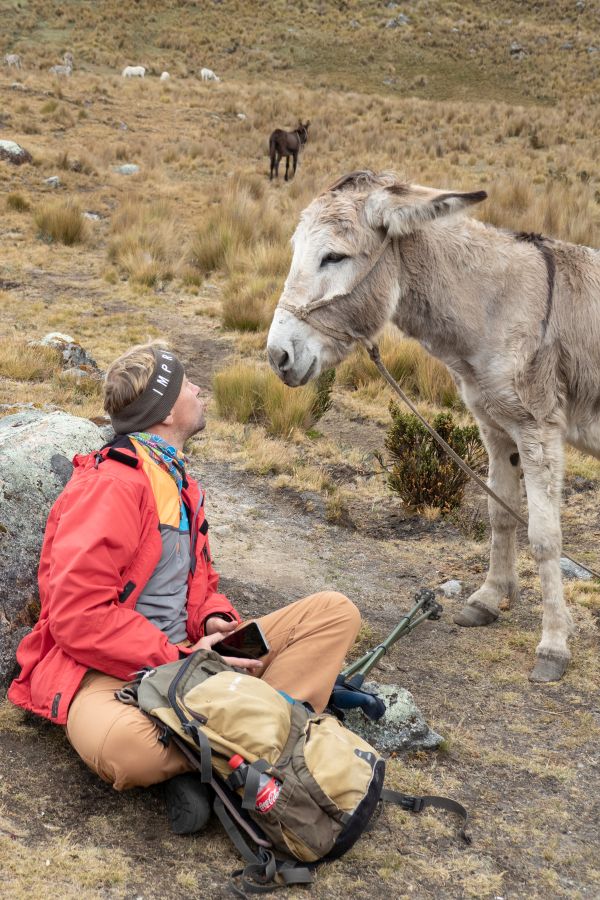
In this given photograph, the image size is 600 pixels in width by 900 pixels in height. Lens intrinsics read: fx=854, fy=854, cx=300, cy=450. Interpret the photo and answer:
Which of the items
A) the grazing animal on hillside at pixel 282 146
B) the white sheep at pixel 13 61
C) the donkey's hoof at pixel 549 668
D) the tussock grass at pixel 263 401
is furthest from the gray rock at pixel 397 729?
the white sheep at pixel 13 61

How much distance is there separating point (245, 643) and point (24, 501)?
121cm

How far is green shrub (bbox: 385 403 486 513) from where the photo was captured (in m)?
5.98

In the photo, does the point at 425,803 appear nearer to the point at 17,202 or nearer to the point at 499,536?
the point at 499,536

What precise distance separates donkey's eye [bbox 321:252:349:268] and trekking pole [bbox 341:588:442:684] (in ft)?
5.61

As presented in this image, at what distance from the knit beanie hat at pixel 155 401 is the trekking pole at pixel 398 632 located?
53.0 inches

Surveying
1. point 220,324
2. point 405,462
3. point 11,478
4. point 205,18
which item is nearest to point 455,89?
point 205,18

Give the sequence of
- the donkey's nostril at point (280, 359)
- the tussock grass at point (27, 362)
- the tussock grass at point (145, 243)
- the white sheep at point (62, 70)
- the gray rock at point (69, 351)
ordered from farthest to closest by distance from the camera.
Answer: the white sheep at point (62, 70)
the tussock grass at point (145, 243)
the gray rock at point (69, 351)
the tussock grass at point (27, 362)
the donkey's nostril at point (280, 359)

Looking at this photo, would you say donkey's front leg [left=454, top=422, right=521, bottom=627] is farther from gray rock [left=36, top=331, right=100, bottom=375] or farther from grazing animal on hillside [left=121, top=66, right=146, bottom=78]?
grazing animal on hillside [left=121, top=66, right=146, bottom=78]

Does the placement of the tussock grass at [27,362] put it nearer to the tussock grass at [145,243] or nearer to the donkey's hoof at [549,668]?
the tussock grass at [145,243]

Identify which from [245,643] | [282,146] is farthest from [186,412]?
[282,146]

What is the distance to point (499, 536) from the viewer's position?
15.5ft

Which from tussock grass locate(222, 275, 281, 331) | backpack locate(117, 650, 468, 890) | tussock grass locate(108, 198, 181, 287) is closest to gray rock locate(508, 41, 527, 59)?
tussock grass locate(108, 198, 181, 287)

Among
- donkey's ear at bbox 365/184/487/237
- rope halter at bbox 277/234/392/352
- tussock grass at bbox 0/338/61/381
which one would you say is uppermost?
donkey's ear at bbox 365/184/487/237

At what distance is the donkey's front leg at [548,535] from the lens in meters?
3.96
